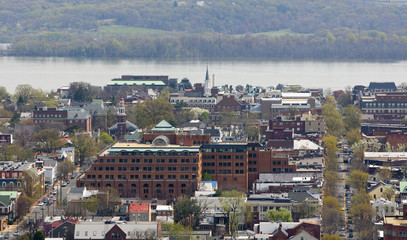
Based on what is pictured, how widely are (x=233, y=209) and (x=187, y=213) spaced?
1.55 meters

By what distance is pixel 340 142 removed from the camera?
5869cm

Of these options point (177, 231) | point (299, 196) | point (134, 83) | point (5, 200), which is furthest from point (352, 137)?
point (134, 83)

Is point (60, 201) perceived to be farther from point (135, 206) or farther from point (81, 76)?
point (81, 76)

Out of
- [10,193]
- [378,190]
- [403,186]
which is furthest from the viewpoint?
[378,190]

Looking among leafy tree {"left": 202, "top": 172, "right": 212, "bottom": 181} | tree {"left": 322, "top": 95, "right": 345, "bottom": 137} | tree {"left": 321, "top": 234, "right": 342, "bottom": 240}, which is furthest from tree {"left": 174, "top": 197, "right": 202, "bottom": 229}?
tree {"left": 322, "top": 95, "right": 345, "bottom": 137}

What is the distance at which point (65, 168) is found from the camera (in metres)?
48.7

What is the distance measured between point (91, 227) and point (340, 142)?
2425 cm

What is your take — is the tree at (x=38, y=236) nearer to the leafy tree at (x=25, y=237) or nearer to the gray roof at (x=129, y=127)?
the leafy tree at (x=25, y=237)

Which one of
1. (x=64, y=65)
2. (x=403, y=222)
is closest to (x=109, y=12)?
(x=64, y=65)

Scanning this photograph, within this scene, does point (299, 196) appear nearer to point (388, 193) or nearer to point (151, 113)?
point (388, 193)

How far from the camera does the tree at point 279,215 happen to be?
3816 cm

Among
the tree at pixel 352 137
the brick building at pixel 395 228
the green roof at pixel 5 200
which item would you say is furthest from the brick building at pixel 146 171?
the tree at pixel 352 137

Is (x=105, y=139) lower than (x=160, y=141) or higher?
lower

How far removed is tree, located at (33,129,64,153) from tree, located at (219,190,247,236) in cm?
1445
